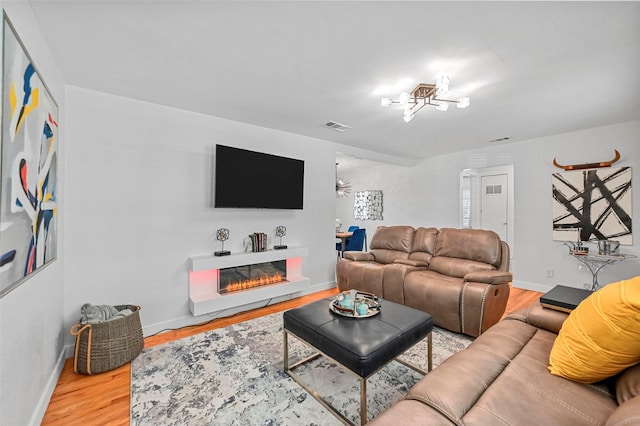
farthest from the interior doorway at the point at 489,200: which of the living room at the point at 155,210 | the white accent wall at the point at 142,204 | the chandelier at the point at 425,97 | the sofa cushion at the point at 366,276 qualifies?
the white accent wall at the point at 142,204

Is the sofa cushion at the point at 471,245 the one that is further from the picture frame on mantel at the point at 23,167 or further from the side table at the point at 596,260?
the picture frame on mantel at the point at 23,167

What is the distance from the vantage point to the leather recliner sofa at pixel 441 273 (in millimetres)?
2646

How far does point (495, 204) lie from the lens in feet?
17.6

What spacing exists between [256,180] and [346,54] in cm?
191

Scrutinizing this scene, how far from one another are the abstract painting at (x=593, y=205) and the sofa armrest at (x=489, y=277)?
87.5 inches

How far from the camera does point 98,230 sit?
2537 millimetres

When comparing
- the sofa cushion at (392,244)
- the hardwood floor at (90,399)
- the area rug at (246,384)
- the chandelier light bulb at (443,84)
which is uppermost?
the chandelier light bulb at (443,84)

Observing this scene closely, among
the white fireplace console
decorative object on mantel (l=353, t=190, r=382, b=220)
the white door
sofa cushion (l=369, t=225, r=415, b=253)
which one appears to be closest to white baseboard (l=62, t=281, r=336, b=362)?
the white fireplace console

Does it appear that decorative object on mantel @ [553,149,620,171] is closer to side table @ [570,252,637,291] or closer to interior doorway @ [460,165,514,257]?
interior doorway @ [460,165,514,257]

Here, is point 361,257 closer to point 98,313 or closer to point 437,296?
point 437,296

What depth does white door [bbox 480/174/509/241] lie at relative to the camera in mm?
5270

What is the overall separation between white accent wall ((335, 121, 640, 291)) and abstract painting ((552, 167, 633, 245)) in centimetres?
9

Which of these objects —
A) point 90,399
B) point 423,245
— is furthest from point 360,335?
point 423,245

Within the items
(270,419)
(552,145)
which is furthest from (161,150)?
(552,145)
